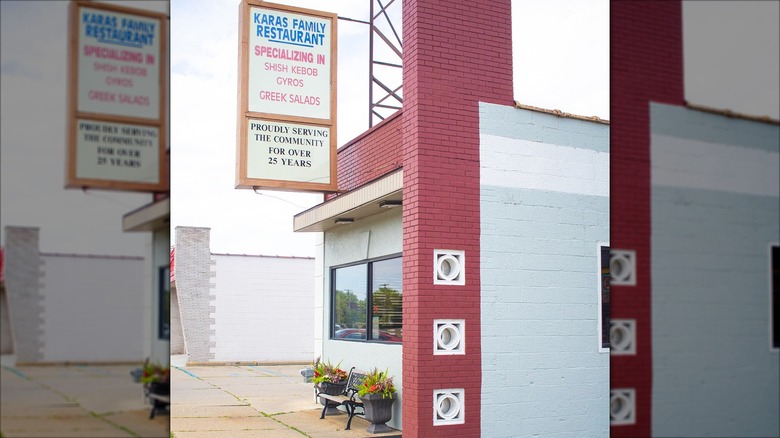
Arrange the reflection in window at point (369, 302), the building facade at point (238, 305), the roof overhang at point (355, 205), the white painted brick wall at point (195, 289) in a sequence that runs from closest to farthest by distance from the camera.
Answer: the roof overhang at point (355, 205) < the reflection in window at point (369, 302) < the white painted brick wall at point (195, 289) < the building facade at point (238, 305)

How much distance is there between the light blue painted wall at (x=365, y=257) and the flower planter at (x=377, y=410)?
0.19 meters

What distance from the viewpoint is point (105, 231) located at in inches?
75.0

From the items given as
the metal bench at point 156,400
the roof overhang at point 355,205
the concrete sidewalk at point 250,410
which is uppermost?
the roof overhang at point 355,205

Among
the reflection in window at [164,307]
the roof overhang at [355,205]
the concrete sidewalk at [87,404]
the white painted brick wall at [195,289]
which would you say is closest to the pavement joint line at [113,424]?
the concrete sidewalk at [87,404]

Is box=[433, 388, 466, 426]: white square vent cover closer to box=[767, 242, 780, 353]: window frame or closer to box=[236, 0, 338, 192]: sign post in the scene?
box=[236, 0, 338, 192]: sign post

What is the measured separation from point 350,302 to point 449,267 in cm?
415

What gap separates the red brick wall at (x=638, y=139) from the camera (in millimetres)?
1335

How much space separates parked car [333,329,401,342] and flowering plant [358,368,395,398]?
559mm

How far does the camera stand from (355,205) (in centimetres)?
977

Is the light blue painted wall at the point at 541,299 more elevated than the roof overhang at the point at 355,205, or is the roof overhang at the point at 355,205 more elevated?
the roof overhang at the point at 355,205

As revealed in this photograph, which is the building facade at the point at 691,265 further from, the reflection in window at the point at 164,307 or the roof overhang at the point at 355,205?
the roof overhang at the point at 355,205

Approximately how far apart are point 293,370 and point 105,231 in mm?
20724

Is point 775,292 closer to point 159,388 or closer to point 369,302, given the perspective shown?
point 159,388

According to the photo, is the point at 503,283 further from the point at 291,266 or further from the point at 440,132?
the point at 291,266
